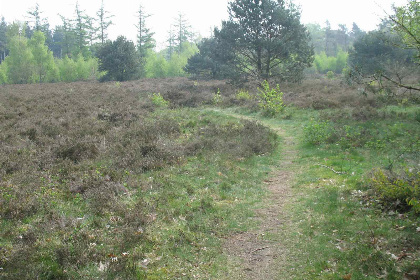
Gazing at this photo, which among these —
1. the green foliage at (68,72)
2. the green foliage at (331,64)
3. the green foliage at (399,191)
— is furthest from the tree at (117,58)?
the green foliage at (399,191)

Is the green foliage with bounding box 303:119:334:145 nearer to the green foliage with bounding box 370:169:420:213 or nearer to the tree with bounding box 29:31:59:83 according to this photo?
the green foliage with bounding box 370:169:420:213

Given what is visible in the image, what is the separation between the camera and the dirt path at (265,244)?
518cm

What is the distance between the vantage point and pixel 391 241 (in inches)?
205

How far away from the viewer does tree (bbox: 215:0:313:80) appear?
25750 mm

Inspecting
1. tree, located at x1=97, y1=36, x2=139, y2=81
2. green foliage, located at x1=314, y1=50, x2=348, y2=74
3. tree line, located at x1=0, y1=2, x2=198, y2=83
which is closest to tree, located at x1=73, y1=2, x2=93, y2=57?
tree line, located at x1=0, y1=2, x2=198, y2=83

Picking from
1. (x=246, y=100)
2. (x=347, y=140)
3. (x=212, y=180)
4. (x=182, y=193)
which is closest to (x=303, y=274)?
(x=182, y=193)

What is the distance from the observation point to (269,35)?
2700cm

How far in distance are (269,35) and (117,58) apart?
Answer: 22.2 metres

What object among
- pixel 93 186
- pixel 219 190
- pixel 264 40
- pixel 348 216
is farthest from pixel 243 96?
pixel 348 216

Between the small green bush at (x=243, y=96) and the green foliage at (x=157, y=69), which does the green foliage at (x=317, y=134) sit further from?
the green foliage at (x=157, y=69)

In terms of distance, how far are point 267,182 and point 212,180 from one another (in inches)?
71.7

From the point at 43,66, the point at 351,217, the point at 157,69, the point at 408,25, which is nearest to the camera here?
the point at 351,217

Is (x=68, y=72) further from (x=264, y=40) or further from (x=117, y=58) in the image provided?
(x=264, y=40)

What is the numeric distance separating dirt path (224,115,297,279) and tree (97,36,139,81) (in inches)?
1434
